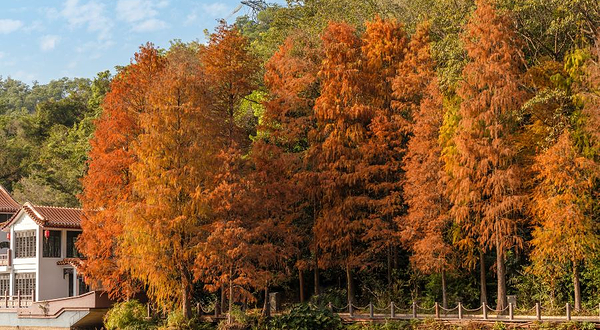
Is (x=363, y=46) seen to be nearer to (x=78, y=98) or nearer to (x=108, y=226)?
(x=108, y=226)

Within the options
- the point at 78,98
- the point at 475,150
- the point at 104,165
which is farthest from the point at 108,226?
the point at 78,98

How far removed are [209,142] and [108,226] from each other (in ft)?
23.0

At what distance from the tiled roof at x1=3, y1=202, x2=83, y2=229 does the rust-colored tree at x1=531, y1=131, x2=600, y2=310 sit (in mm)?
26527

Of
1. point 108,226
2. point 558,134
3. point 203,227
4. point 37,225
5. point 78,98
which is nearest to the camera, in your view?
point 558,134

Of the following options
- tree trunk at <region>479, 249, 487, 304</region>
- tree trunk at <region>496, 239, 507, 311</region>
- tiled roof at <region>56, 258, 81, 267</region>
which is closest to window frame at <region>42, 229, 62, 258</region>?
tiled roof at <region>56, 258, 81, 267</region>

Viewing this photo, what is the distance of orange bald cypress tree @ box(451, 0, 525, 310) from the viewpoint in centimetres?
3045

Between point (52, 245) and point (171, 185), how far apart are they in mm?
15203

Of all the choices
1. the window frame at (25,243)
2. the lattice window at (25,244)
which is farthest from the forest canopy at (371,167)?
the lattice window at (25,244)

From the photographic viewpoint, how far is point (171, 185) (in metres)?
32.4

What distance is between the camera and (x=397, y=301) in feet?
115

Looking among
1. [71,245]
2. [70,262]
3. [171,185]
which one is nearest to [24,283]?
[71,245]

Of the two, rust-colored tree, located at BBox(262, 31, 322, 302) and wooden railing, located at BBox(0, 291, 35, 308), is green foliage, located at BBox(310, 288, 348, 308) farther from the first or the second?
wooden railing, located at BBox(0, 291, 35, 308)

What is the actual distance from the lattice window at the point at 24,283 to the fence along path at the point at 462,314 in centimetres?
2048

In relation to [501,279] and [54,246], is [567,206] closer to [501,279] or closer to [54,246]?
[501,279]
